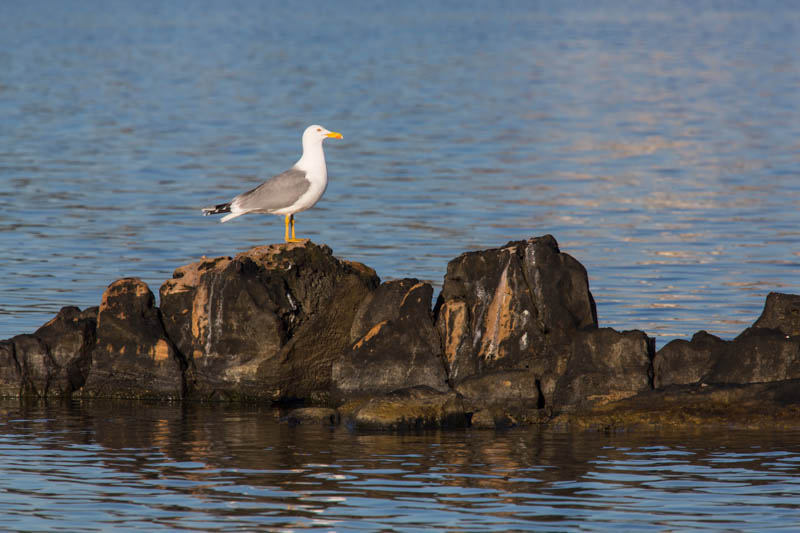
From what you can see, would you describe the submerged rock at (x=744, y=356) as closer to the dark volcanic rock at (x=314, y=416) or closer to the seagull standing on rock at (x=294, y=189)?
the dark volcanic rock at (x=314, y=416)

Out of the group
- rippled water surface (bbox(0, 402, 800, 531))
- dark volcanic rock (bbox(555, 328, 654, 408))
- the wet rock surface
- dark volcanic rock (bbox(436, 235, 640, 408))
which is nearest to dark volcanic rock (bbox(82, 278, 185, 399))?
the wet rock surface

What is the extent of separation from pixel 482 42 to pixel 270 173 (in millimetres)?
68611

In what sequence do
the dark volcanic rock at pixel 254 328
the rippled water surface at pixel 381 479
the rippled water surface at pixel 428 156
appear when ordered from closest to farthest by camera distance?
the rippled water surface at pixel 381 479 < the dark volcanic rock at pixel 254 328 < the rippled water surface at pixel 428 156

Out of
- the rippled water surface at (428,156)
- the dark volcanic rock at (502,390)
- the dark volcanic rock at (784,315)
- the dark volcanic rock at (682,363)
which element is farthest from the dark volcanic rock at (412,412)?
the rippled water surface at (428,156)

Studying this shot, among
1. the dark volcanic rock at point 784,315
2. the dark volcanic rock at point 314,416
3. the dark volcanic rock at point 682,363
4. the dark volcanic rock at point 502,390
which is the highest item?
the dark volcanic rock at point 784,315

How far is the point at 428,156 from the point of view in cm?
4953

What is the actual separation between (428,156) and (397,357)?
3180 cm

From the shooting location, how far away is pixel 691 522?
42.1ft

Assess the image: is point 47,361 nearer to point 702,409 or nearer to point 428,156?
point 702,409

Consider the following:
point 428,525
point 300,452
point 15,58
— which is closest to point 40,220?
point 300,452

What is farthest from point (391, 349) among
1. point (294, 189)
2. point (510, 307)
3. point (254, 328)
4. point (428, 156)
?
point (428, 156)

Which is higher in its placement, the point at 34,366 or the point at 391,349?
the point at 391,349

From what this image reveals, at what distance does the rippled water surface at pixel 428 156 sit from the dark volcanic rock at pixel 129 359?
4.84 metres

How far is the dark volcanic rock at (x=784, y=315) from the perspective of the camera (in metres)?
17.8
